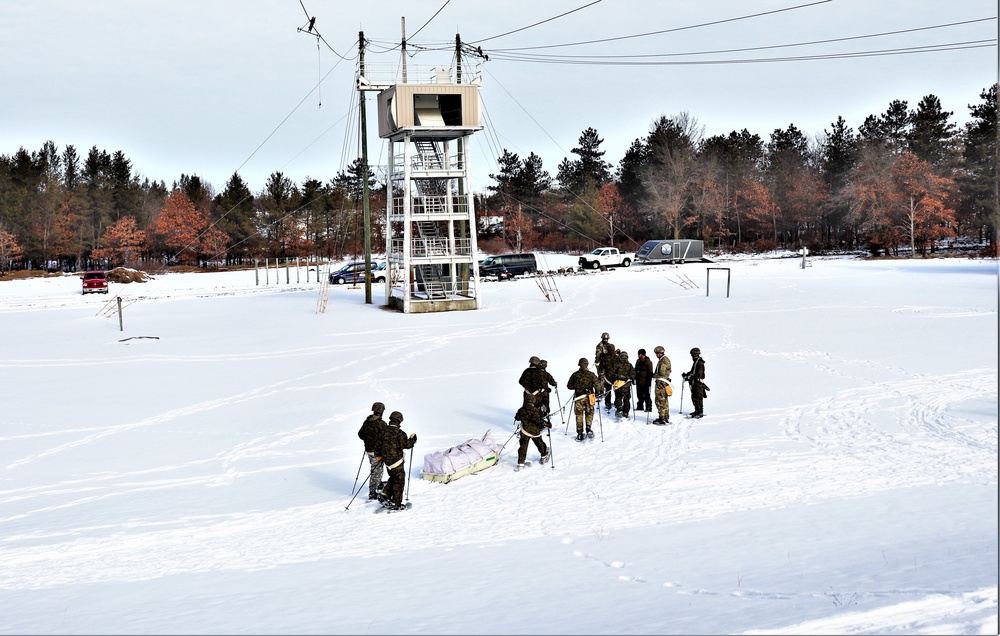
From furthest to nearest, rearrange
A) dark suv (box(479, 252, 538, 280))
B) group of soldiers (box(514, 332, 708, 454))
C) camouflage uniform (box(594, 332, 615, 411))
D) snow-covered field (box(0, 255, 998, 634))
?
dark suv (box(479, 252, 538, 280))
camouflage uniform (box(594, 332, 615, 411))
group of soldiers (box(514, 332, 708, 454))
snow-covered field (box(0, 255, 998, 634))

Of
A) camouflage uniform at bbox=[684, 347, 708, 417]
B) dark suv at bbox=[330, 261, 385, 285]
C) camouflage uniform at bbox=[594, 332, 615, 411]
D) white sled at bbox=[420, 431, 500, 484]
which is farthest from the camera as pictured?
dark suv at bbox=[330, 261, 385, 285]

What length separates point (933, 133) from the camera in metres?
81.9

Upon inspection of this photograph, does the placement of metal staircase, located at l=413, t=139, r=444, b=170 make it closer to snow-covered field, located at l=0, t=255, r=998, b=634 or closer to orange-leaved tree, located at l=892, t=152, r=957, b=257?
snow-covered field, located at l=0, t=255, r=998, b=634

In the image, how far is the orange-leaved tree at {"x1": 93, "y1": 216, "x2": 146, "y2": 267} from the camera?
93.8 metres

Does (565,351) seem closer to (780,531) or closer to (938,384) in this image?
(938,384)

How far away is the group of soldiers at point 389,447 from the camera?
1337cm

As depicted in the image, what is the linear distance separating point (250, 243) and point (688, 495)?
327ft

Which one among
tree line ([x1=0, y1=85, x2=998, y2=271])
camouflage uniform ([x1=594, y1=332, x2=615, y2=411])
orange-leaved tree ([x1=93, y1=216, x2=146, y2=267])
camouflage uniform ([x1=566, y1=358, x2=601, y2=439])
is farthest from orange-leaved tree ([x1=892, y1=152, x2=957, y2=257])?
orange-leaved tree ([x1=93, y1=216, x2=146, y2=267])

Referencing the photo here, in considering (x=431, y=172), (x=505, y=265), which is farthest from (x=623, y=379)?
(x=505, y=265)

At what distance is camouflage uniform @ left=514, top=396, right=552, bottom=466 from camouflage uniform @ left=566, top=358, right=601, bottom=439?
5.16 feet

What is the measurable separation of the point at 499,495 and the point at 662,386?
5.63m

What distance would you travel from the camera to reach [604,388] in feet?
63.4

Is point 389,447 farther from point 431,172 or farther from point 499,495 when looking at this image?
point 431,172

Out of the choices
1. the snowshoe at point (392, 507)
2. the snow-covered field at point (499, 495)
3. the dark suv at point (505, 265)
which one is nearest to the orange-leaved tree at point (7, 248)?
the dark suv at point (505, 265)
